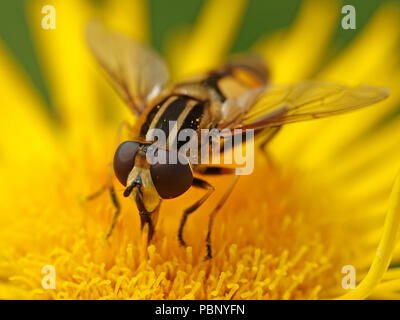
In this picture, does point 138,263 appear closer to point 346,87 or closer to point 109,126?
point 346,87

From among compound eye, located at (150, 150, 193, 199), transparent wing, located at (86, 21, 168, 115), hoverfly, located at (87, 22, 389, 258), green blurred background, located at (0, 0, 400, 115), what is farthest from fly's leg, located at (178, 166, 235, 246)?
green blurred background, located at (0, 0, 400, 115)

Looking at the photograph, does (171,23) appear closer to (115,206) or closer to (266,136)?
(266,136)

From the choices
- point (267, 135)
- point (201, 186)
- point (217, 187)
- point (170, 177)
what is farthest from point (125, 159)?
point (267, 135)

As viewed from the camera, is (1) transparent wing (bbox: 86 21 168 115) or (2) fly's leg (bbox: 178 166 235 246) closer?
(2) fly's leg (bbox: 178 166 235 246)

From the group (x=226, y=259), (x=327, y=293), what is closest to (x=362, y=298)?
(x=327, y=293)

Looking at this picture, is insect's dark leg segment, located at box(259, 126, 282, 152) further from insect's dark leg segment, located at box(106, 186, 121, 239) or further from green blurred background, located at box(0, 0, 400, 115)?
green blurred background, located at box(0, 0, 400, 115)

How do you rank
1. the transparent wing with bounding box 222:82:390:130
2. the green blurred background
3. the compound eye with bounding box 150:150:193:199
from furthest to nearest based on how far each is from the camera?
the green blurred background → the transparent wing with bounding box 222:82:390:130 → the compound eye with bounding box 150:150:193:199
